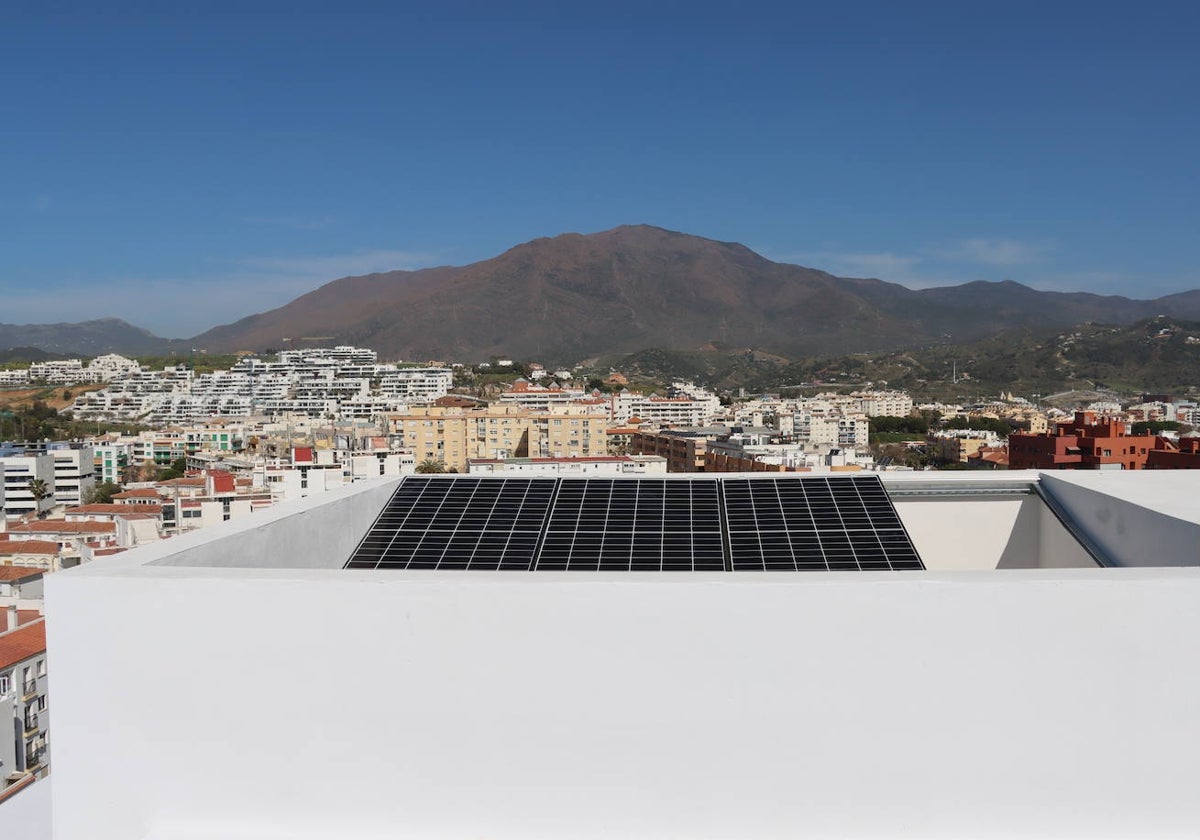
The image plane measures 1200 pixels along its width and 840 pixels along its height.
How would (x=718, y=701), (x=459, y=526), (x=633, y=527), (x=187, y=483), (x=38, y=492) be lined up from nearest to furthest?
(x=718, y=701), (x=633, y=527), (x=459, y=526), (x=187, y=483), (x=38, y=492)

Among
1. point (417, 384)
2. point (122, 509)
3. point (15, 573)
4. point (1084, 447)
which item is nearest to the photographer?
point (15, 573)

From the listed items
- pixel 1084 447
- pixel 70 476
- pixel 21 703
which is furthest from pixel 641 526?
pixel 70 476

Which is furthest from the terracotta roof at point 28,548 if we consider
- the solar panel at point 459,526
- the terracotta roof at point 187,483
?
the solar panel at point 459,526

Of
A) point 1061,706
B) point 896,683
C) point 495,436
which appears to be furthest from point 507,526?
point 495,436

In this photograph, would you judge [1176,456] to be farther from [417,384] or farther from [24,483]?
[417,384]

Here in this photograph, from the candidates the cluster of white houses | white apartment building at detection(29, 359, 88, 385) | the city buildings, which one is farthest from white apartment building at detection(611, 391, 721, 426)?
white apartment building at detection(29, 359, 88, 385)

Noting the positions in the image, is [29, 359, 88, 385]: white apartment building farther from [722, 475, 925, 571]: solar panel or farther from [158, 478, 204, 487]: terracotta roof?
[722, 475, 925, 571]: solar panel

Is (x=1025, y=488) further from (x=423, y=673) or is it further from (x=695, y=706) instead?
(x=423, y=673)
